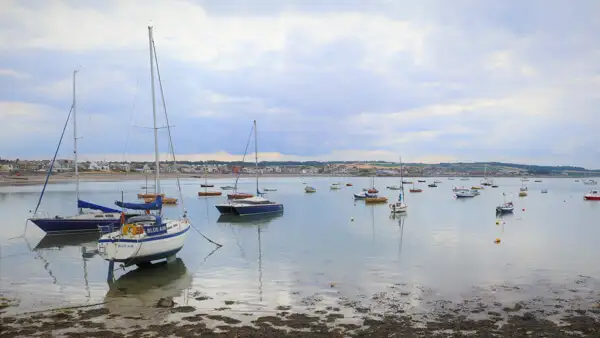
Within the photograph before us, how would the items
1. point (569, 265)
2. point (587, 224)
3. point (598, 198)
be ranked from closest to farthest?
point (569, 265) → point (587, 224) → point (598, 198)

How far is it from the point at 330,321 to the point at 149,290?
833 cm

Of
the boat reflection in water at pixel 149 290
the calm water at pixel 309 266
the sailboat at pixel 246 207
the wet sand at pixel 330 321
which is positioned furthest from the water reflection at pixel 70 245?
the sailboat at pixel 246 207

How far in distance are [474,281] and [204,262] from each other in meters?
13.8

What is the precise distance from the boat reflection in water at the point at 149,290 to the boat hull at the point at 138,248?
67cm

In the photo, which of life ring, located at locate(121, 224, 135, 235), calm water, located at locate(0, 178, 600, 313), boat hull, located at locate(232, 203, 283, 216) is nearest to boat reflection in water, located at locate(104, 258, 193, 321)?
calm water, located at locate(0, 178, 600, 313)

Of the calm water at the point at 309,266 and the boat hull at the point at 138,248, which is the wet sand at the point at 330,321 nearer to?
the calm water at the point at 309,266

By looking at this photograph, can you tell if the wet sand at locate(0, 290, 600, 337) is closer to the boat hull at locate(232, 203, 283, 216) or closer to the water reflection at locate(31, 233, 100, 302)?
the water reflection at locate(31, 233, 100, 302)

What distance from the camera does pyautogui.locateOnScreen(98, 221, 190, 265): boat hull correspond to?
19500 mm

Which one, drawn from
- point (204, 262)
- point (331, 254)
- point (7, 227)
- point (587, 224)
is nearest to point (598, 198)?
point (587, 224)

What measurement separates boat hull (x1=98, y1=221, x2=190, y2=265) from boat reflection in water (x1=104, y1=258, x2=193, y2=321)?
674 millimetres

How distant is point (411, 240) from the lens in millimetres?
34188

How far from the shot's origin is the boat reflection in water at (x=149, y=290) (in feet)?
49.6

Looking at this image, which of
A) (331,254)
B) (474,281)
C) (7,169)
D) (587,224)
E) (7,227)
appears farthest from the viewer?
(7,169)

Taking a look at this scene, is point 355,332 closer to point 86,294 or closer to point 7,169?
point 86,294
